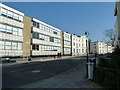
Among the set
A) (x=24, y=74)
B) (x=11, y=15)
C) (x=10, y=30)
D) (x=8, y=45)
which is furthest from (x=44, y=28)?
(x=24, y=74)

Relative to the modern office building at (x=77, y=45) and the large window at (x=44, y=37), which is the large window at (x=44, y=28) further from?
the modern office building at (x=77, y=45)

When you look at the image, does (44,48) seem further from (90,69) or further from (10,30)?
(90,69)

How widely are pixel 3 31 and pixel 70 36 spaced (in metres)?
50.5

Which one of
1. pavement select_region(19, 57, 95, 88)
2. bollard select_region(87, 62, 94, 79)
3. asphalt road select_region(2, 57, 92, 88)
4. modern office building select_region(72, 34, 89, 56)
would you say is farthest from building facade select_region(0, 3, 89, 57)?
modern office building select_region(72, 34, 89, 56)

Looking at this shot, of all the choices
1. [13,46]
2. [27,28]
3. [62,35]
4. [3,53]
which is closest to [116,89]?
[3,53]

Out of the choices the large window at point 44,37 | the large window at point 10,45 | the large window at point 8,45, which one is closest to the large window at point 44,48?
the large window at point 44,37

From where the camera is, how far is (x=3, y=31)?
91.0 ft

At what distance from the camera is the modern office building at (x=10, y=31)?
90.3ft

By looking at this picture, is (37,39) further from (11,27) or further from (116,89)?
(116,89)

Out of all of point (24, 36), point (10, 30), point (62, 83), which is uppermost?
point (10, 30)

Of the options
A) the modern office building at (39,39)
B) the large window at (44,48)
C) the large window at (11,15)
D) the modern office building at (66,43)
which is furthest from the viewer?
the modern office building at (66,43)

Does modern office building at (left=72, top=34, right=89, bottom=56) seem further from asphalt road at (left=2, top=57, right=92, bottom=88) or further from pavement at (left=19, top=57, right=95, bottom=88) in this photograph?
pavement at (left=19, top=57, right=95, bottom=88)

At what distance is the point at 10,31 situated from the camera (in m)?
29.9

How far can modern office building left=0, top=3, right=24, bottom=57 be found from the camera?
27.5m
